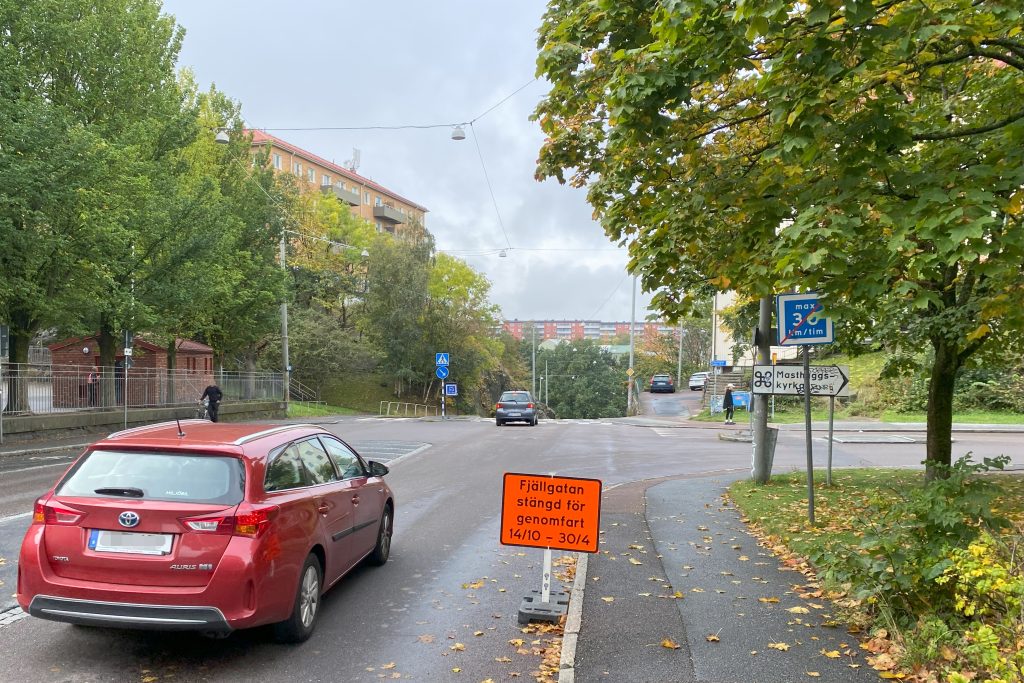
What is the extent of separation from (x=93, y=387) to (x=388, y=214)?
75295 millimetres

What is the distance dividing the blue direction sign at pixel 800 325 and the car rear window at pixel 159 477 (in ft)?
21.8

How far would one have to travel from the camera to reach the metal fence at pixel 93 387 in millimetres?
20812

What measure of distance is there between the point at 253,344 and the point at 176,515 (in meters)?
41.9

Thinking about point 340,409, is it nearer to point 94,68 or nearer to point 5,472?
point 94,68

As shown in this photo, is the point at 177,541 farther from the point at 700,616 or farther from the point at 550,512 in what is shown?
the point at 700,616

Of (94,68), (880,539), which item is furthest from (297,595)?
(94,68)

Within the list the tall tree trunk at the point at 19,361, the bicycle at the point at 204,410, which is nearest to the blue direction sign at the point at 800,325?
the tall tree trunk at the point at 19,361

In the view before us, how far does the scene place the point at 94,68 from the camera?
80.7 feet

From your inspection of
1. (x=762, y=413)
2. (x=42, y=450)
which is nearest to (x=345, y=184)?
(x=42, y=450)

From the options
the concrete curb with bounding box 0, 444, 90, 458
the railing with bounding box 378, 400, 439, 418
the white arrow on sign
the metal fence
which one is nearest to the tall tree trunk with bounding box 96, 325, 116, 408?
the metal fence

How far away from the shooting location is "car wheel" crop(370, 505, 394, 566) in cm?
736

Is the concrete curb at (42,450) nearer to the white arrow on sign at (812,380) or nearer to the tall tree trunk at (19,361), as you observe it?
the tall tree trunk at (19,361)

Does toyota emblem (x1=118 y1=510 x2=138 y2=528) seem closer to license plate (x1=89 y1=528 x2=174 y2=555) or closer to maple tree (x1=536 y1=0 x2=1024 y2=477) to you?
license plate (x1=89 y1=528 x2=174 y2=555)

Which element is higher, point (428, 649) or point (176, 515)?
point (176, 515)
